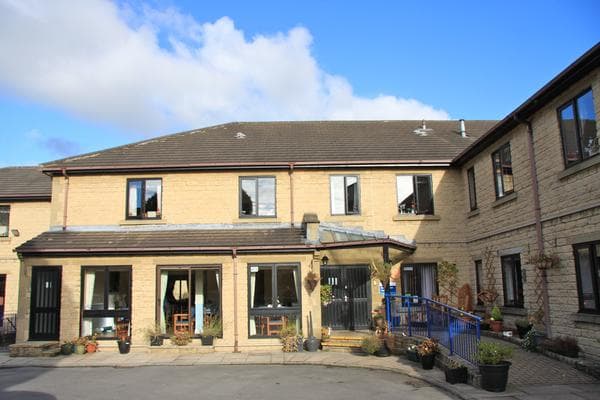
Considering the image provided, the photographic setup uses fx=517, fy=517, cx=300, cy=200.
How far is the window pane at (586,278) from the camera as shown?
10.8 m

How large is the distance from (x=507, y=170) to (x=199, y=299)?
33.5 feet

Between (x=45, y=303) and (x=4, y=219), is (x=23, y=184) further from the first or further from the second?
(x=45, y=303)

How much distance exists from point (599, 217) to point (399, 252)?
6988mm

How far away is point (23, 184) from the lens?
77.0 ft

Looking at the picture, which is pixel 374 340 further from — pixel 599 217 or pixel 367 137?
pixel 367 137

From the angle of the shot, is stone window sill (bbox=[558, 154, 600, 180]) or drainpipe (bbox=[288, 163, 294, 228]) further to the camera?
drainpipe (bbox=[288, 163, 294, 228])

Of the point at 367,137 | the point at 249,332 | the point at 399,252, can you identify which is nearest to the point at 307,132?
the point at 367,137

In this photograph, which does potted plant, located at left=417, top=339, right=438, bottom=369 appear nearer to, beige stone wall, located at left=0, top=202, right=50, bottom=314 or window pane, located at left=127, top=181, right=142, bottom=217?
window pane, located at left=127, top=181, right=142, bottom=217

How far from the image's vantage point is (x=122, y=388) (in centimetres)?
1063

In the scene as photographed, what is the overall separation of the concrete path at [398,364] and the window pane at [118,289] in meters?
1.48

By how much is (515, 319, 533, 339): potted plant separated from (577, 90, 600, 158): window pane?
4.50m

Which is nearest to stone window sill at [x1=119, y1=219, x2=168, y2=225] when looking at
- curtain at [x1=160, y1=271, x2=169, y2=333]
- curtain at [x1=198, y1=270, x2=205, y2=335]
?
curtain at [x1=160, y1=271, x2=169, y2=333]

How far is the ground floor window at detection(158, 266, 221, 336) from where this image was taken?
16.1 meters

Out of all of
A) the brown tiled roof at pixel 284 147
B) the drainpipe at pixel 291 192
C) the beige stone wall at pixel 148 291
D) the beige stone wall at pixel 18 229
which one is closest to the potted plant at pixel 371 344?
the beige stone wall at pixel 148 291
